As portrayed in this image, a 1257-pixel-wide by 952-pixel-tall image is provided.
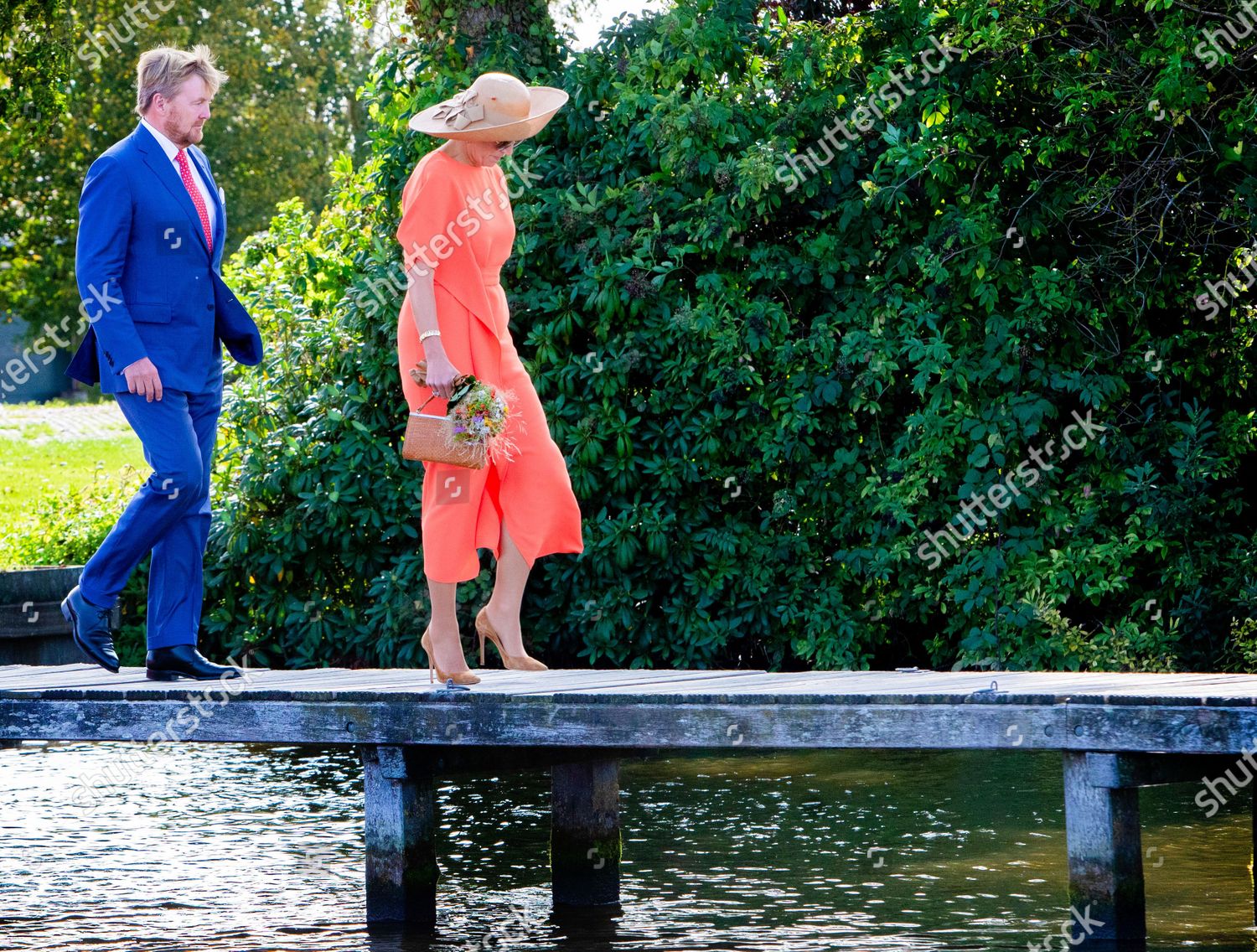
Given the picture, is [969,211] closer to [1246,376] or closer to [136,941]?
[1246,376]

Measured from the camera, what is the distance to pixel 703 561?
1163 centimetres

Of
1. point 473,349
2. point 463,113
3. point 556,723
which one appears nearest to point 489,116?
point 463,113

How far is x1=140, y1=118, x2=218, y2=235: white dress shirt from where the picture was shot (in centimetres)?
695

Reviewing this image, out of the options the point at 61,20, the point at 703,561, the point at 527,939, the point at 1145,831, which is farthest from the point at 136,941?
the point at 61,20

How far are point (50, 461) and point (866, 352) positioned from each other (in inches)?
706

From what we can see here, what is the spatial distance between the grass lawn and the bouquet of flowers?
1420cm

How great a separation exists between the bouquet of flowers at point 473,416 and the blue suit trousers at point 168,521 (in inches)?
36.1

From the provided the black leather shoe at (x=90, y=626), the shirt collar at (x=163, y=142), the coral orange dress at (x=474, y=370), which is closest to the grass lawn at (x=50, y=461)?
the black leather shoe at (x=90, y=626)

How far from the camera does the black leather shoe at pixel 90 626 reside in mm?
7086

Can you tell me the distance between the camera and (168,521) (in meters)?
6.96

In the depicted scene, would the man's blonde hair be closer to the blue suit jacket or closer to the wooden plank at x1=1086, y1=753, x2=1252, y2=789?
the blue suit jacket

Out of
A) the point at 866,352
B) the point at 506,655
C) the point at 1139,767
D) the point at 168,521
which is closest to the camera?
the point at 1139,767

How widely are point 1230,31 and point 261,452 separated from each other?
6.51 m

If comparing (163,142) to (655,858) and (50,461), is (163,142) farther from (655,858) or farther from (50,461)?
(50,461)
